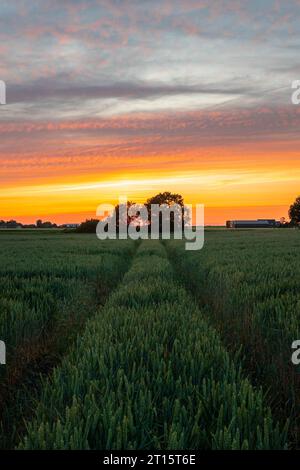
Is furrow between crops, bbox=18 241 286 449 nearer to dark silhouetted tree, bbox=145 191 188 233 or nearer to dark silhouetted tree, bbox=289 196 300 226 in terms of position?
dark silhouetted tree, bbox=145 191 188 233

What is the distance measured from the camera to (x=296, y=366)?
16.4ft

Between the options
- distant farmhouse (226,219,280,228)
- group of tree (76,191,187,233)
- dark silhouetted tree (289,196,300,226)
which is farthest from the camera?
distant farmhouse (226,219,280,228)

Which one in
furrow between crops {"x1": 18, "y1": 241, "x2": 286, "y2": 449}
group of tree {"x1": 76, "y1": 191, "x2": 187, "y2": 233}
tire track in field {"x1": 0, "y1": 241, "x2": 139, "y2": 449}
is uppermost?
group of tree {"x1": 76, "y1": 191, "x2": 187, "y2": 233}

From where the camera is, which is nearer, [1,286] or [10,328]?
[10,328]

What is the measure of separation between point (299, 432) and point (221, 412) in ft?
3.10

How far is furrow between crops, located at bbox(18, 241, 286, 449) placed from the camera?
9.29 feet

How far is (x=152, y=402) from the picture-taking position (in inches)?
135

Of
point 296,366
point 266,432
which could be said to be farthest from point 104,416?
point 296,366

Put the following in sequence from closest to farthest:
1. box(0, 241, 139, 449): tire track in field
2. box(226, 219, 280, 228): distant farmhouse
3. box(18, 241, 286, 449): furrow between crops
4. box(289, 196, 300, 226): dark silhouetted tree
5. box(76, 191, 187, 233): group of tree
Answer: box(18, 241, 286, 449): furrow between crops
box(0, 241, 139, 449): tire track in field
box(76, 191, 187, 233): group of tree
box(289, 196, 300, 226): dark silhouetted tree
box(226, 219, 280, 228): distant farmhouse

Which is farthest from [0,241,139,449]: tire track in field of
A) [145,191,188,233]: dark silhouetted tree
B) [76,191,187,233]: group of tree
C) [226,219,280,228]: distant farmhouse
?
[226,219,280,228]: distant farmhouse

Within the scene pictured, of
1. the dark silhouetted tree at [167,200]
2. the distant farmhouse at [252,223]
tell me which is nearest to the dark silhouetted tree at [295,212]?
the distant farmhouse at [252,223]

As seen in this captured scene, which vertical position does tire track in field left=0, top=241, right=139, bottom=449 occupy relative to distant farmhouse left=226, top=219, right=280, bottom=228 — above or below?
below

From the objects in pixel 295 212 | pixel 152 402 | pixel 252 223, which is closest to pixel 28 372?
pixel 152 402
